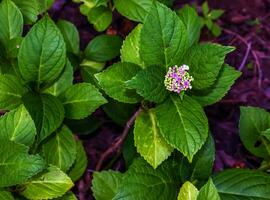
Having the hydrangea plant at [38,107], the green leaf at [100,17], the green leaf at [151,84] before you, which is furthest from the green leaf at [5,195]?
the green leaf at [100,17]

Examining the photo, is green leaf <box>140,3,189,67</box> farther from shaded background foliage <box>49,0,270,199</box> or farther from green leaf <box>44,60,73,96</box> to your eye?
shaded background foliage <box>49,0,270,199</box>

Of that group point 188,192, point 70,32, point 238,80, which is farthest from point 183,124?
point 238,80

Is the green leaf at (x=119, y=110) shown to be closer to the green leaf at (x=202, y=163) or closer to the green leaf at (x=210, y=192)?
the green leaf at (x=202, y=163)

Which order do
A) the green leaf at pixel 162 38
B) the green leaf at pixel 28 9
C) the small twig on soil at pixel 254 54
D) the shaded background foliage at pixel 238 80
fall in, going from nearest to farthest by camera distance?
the green leaf at pixel 162 38
the green leaf at pixel 28 9
the shaded background foliage at pixel 238 80
the small twig on soil at pixel 254 54

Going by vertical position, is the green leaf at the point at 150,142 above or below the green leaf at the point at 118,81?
below

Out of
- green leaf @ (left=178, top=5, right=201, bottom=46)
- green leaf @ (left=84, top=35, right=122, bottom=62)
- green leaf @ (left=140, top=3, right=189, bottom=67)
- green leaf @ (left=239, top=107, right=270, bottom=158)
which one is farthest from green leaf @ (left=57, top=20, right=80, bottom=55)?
green leaf @ (left=239, top=107, right=270, bottom=158)

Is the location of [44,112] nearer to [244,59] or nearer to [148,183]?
[148,183]

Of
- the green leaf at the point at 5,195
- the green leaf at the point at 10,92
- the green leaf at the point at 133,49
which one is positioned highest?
the green leaf at the point at 133,49
